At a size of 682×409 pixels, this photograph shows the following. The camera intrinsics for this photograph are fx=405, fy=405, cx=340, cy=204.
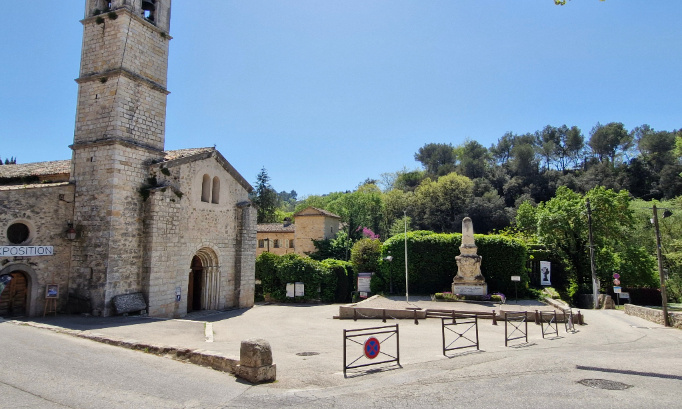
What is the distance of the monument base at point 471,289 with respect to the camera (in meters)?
23.7

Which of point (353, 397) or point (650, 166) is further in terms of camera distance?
point (650, 166)

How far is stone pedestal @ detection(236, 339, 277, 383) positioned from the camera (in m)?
7.04

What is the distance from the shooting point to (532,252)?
98.7 ft

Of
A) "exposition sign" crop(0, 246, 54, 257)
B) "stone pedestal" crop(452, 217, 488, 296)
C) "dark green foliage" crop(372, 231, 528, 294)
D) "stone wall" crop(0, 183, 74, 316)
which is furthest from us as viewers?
"dark green foliage" crop(372, 231, 528, 294)

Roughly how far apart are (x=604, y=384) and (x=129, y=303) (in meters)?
15.0

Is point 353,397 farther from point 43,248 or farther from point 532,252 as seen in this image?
point 532,252

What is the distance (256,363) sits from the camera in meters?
7.05

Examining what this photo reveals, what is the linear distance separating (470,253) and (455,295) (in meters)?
2.71

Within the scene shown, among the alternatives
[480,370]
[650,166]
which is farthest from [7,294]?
[650,166]

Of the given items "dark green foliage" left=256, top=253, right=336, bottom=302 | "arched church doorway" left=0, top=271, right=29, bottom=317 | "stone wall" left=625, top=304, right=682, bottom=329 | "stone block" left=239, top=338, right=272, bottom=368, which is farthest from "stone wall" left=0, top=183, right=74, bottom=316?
"stone wall" left=625, top=304, right=682, bottom=329

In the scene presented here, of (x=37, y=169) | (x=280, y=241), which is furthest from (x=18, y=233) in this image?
(x=280, y=241)

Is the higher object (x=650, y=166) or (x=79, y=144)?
(x=650, y=166)

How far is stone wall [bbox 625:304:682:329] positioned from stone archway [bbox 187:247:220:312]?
68.7 feet

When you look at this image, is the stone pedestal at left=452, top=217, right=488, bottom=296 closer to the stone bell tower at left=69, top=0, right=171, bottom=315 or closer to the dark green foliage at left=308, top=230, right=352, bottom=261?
the dark green foliage at left=308, top=230, right=352, bottom=261
